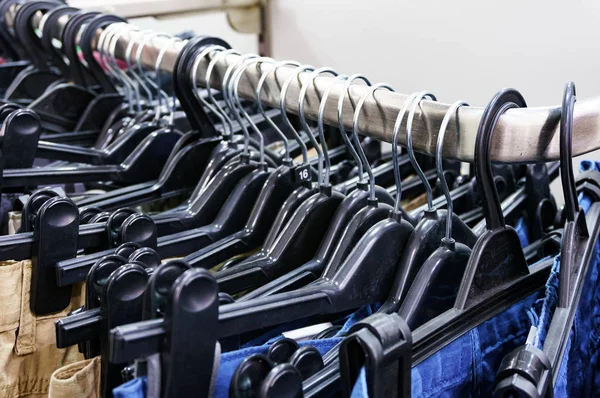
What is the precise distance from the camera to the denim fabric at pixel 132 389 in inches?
19.1

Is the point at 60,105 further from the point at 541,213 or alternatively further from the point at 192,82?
the point at 541,213

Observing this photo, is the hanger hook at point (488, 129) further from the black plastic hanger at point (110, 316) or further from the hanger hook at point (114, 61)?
the hanger hook at point (114, 61)

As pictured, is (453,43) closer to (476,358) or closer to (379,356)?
(476,358)

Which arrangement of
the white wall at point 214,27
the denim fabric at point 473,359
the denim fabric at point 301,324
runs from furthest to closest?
1. the white wall at point 214,27
2. the denim fabric at point 301,324
3. the denim fabric at point 473,359

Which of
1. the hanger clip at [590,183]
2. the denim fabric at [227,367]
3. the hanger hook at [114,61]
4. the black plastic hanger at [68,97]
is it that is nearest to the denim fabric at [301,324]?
the denim fabric at [227,367]

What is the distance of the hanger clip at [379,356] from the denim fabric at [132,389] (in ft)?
0.44

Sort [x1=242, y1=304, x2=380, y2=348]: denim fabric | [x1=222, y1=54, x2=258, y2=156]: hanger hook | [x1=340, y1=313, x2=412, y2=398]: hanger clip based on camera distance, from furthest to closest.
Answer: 1. [x1=222, y1=54, x2=258, y2=156]: hanger hook
2. [x1=242, y1=304, x2=380, y2=348]: denim fabric
3. [x1=340, y1=313, x2=412, y2=398]: hanger clip

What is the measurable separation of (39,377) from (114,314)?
207 millimetres

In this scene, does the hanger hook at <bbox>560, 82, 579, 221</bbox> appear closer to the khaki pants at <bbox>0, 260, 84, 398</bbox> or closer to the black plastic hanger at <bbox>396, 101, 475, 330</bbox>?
the black plastic hanger at <bbox>396, 101, 475, 330</bbox>

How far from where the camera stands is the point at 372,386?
479mm

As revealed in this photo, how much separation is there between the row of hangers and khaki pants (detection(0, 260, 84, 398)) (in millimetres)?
15

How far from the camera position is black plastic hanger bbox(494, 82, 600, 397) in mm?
510

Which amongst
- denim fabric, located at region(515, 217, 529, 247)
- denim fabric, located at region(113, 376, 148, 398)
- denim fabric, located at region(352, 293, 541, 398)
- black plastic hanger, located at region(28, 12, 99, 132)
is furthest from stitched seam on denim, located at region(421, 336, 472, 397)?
black plastic hanger, located at region(28, 12, 99, 132)

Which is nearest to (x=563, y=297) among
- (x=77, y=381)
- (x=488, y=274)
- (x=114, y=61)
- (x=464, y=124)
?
(x=488, y=274)
